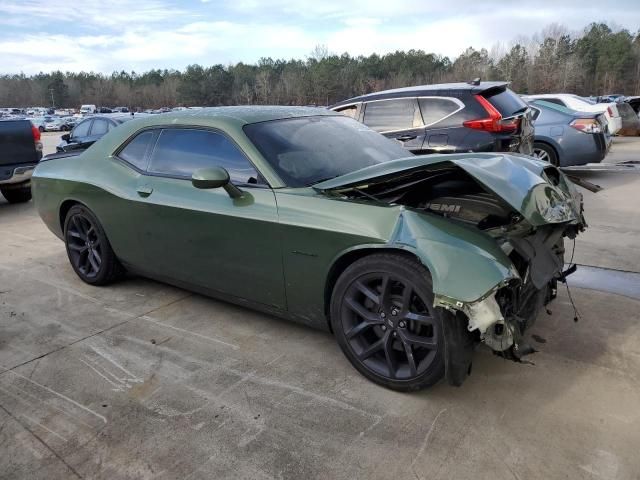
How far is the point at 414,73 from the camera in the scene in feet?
217

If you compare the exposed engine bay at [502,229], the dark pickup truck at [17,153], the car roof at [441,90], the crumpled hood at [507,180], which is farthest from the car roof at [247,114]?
the dark pickup truck at [17,153]

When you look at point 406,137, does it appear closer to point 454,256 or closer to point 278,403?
point 454,256

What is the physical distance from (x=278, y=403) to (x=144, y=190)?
203cm

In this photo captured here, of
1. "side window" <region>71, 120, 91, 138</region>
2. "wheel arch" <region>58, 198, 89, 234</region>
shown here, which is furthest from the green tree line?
"wheel arch" <region>58, 198, 89, 234</region>

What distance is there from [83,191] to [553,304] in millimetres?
3957

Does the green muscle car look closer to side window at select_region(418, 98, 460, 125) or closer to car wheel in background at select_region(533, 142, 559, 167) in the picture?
side window at select_region(418, 98, 460, 125)

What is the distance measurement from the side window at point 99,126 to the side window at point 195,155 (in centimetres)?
1066

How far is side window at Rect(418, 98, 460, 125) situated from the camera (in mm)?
6836

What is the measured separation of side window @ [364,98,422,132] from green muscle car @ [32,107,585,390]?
3186mm

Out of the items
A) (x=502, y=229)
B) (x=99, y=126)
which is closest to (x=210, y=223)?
(x=502, y=229)

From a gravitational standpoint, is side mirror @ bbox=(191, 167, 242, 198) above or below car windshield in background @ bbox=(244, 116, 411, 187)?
below

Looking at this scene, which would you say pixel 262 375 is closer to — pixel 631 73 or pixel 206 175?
pixel 206 175

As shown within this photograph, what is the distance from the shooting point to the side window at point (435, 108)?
6.84m

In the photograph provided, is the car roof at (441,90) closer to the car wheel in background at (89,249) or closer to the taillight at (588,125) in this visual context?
the taillight at (588,125)
